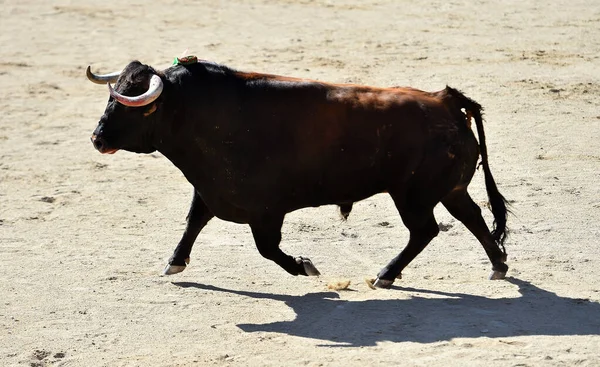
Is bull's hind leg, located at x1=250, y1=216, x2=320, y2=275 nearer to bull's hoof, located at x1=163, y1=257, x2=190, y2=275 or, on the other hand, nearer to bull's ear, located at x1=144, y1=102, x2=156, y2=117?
bull's hoof, located at x1=163, y1=257, x2=190, y2=275

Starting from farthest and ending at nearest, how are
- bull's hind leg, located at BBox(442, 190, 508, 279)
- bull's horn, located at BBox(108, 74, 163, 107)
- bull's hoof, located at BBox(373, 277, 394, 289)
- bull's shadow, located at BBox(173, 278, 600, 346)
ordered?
bull's hind leg, located at BBox(442, 190, 508, 279) < bull's hoof, located at BBox(373, 277, 394, 289) < bull's horn, located at BBox(108, 74, 163, 107) < bull's shadow, located at BBox(173, 278, 600, 346)

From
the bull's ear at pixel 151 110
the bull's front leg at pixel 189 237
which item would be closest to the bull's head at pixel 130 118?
the bull's ear at pixel 151 110

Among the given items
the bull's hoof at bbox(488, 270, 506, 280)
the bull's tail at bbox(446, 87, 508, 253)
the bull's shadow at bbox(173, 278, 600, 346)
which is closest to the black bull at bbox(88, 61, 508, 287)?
the bull's tail at bbox(446, 87, 508, 253)

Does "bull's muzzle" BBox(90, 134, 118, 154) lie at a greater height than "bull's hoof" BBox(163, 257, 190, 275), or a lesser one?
greater

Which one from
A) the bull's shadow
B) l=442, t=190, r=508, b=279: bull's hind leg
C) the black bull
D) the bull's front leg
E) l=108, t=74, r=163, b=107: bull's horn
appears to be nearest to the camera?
the bull's shadow

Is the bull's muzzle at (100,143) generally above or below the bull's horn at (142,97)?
below

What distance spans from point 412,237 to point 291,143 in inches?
41.5

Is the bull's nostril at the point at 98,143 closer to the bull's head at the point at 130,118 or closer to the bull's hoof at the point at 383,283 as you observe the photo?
the bull's head at the point at 130,118

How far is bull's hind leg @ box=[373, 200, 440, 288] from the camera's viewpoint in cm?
881

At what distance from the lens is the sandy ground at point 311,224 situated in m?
8.09

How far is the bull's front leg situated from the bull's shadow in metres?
0.93

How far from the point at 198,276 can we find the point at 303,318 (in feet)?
4.07

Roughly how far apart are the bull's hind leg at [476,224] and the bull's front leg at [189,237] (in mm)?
1768

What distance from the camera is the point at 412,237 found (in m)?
8.87
